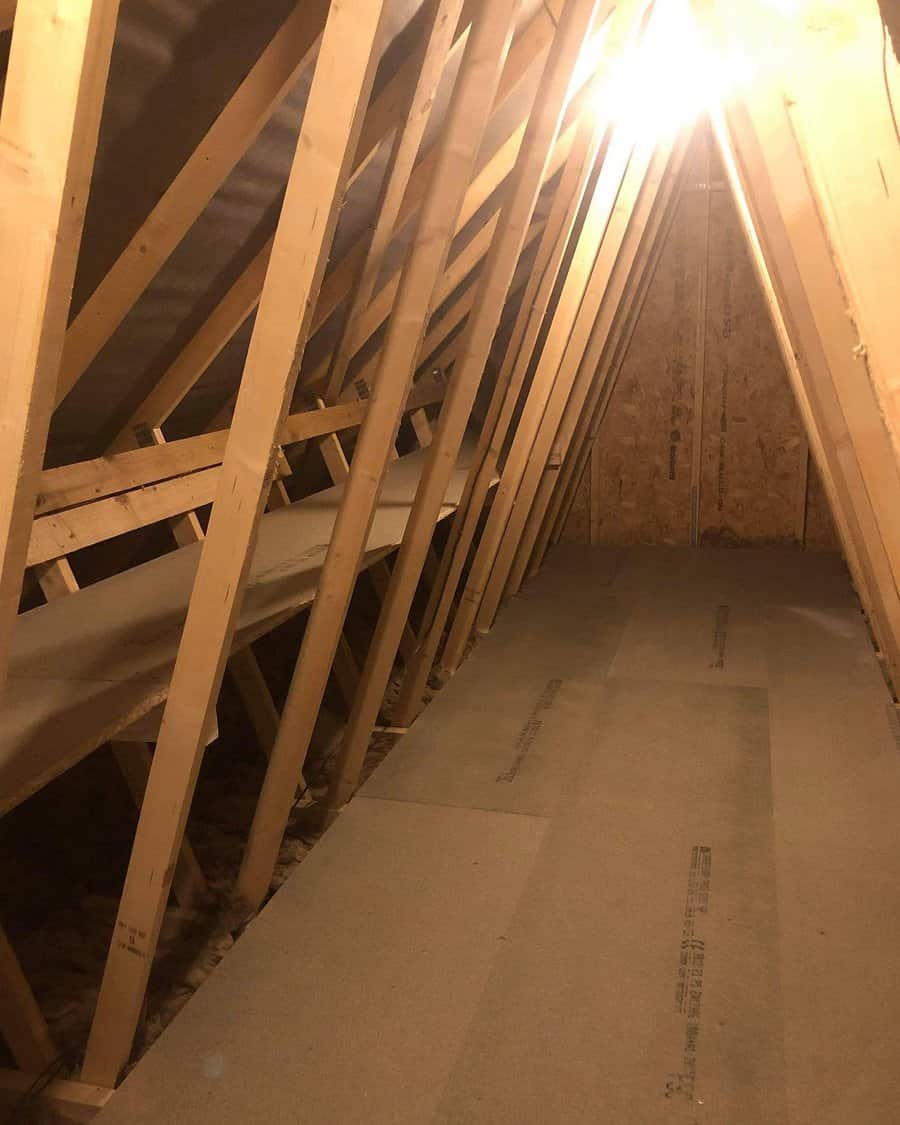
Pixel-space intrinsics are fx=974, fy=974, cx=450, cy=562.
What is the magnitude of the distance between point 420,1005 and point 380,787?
3.36 ft

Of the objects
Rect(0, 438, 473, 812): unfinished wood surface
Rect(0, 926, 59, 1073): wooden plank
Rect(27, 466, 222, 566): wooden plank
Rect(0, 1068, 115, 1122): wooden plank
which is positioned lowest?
Rect(0, 1068, 115, 1122): wooden plank

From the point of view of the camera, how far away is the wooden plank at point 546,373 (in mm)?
3303

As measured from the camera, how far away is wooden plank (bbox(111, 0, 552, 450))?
7.67ft

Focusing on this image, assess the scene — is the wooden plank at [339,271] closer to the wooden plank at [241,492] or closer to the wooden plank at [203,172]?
the wooden plank at [203,172]

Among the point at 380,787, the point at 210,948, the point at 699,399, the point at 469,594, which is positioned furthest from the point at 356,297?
the point at 699,399

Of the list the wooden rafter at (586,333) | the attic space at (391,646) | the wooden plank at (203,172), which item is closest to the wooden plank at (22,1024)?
the attic space at (391,646)

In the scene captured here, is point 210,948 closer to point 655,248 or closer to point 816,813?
point 816,813

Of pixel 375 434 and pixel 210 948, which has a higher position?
pixel 375 434

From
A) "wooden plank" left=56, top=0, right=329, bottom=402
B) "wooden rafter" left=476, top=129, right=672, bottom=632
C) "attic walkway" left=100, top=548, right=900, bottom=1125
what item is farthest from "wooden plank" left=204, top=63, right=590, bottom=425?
"attic walkway" left=100, top=548, right=900, bottom=1125

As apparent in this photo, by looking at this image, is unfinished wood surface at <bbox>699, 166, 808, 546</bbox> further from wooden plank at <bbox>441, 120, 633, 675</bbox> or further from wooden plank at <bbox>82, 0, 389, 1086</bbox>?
wooden plank at <bbox>82, 0, 389, 1086</bbox>

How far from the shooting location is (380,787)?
297 centimetres

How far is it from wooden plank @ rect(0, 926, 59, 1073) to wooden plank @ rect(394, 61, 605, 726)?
1760 mm

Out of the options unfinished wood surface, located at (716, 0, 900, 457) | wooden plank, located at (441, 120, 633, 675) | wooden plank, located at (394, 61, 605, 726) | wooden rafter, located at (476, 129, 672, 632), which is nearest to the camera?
unfinished wood surface, located at (716, 0, 900, 457)

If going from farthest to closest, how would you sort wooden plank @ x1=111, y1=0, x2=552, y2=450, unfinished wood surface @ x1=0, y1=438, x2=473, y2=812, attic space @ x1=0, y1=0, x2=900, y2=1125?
wooden plank @ x1=111, y1=0, x2=552, y2=450 → unfinished wood surface @ x1=0, y1=438, x2=473, y2=812 → attic space @ x1=0, y1=0, x2=900, y2=1125
